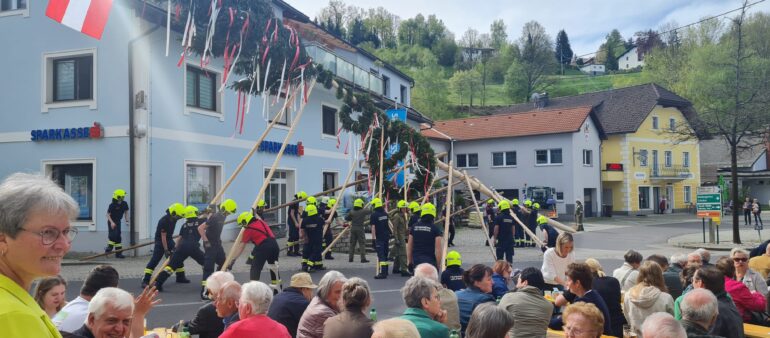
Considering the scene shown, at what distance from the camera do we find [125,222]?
16719 mm

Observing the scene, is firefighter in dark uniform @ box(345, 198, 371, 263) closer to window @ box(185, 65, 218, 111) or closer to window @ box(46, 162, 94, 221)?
window @ box(185, 65, 218, 111)

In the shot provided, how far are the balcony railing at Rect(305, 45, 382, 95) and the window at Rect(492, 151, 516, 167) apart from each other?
1700 cm

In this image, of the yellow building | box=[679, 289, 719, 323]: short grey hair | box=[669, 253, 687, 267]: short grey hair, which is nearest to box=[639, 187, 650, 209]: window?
the yellow building

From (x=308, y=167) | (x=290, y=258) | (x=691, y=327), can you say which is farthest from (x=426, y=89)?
(x=691, y=327)

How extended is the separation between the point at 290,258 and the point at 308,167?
8387 mm

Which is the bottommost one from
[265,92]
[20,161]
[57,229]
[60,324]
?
[60,324]

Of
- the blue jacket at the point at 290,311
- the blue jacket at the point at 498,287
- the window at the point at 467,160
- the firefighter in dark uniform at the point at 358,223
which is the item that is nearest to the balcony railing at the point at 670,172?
the window at the point at 467,160

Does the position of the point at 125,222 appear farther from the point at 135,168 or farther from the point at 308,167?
the point at 308,167

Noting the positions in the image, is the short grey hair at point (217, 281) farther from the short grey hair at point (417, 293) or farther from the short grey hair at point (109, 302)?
the short grey hair at point (109, 302)

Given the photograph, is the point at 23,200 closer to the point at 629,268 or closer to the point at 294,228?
the point at 629,268

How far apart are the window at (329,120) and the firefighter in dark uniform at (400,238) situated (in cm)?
1203

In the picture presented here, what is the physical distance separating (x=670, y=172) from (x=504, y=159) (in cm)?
1446

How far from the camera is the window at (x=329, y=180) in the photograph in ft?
88.6

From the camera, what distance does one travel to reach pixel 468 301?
6.04m
